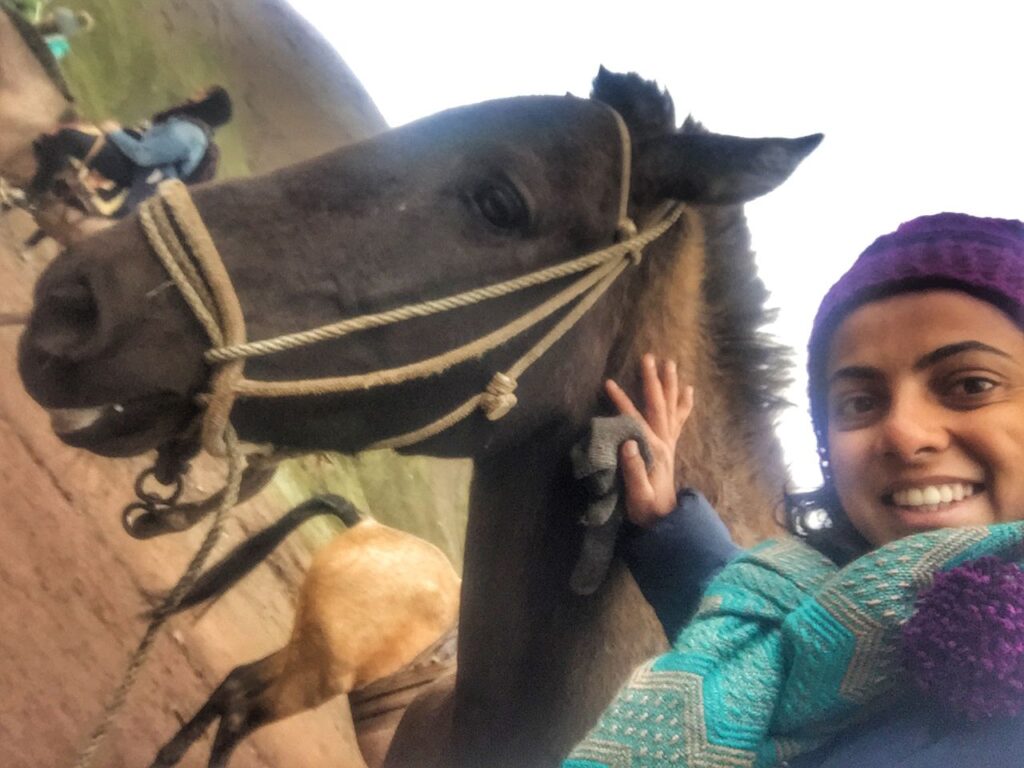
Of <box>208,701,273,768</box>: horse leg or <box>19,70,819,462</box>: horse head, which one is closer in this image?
<box>19,70,819,462</box>: horse head

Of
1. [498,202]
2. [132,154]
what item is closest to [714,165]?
[498,202]

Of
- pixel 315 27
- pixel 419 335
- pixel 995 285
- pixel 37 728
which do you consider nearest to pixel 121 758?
pixel 37 728

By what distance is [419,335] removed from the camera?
3.24ft

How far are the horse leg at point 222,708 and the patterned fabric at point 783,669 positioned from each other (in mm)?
1253

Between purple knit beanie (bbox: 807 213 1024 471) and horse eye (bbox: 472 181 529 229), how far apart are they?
1.42 feet

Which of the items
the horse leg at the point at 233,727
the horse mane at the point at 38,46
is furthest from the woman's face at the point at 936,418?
the horse mane at the point at 38,46

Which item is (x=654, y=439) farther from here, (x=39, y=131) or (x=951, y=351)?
(x=39, y=131)

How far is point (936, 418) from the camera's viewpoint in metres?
0.79

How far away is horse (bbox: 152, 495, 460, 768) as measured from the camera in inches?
69.8

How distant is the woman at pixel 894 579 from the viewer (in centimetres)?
67

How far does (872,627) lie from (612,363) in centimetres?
61

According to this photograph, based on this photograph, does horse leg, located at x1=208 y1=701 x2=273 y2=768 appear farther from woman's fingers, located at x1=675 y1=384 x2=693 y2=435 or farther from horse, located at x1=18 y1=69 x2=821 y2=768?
woman's fingers, located at x1=675 y1=384 x2=693 y2=435

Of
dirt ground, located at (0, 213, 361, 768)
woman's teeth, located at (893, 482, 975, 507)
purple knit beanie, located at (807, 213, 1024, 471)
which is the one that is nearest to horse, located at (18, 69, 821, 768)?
purple knit beanie, located at (807, 213, 1024, 471)

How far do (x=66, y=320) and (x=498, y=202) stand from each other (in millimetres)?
556
